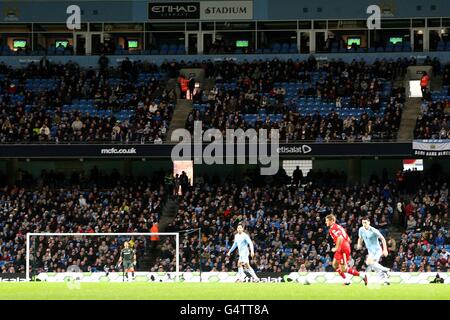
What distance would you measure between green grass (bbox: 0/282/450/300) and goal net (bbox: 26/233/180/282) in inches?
261

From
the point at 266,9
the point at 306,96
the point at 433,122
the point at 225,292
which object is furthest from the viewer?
the point at 266,9

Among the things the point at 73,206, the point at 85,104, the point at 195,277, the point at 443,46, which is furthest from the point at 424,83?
the point at 195,277

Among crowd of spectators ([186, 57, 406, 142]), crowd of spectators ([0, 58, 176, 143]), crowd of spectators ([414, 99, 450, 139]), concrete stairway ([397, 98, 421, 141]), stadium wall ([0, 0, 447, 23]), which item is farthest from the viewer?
stadium wall ([0, 0, 447, 23])

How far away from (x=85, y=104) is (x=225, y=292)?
29934 millimetres

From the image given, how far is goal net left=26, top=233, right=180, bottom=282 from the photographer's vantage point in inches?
1433

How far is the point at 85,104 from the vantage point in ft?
177

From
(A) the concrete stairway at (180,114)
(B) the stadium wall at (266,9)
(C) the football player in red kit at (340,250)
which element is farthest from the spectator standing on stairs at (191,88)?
(C) the football player in red kit at (340,250)

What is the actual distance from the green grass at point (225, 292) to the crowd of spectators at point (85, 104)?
21.2 metres

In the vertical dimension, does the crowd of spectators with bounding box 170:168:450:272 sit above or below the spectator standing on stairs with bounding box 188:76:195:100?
below

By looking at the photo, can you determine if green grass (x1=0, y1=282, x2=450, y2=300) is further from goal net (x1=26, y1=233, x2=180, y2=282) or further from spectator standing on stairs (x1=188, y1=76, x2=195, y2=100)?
spectator standing on stairs (x1=188, y1=76, x2=195, y2=100)

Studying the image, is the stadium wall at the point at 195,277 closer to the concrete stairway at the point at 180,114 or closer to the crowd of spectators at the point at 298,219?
the crowd of spectators at the point at 298,219

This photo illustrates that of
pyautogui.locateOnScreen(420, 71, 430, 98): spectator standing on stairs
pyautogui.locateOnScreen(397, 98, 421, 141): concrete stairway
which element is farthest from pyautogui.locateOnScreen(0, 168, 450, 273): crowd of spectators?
pyautogui.locateOnScreen(420, 71, 430, 98): spectator standing on stairs

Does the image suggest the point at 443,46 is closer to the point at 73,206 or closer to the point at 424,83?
the point at 424,83
